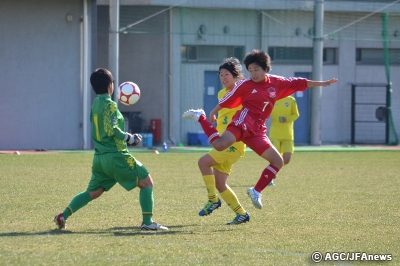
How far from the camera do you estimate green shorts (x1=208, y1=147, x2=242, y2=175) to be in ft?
27.7

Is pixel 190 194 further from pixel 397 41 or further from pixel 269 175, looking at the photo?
pixel 397 41

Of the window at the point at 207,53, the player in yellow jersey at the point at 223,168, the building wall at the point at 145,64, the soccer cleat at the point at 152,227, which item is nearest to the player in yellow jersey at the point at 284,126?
the player in yellow jersey at the point at 223,168

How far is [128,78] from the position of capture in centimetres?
2670

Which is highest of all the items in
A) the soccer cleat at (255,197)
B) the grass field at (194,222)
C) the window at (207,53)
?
the window at (207,53)

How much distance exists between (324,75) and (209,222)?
2140cm

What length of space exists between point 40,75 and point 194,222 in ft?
51.8

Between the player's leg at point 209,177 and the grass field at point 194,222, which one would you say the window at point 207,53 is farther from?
the player's leg at point 209,177

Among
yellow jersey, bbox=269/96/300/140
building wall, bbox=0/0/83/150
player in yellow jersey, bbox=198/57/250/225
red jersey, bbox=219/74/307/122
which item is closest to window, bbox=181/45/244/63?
building wall, bbox=0/0/83/150

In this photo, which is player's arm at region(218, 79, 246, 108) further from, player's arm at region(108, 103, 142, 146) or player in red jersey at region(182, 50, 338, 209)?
player's arm at region(108, 103, 142, 146)

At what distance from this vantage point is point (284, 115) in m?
14.0

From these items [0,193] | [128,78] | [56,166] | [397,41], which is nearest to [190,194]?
[0,193]

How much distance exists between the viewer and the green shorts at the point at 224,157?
27.7ft

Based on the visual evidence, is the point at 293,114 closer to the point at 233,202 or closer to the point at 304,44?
the point at 233,202

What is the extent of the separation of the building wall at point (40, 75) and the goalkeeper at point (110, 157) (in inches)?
624
